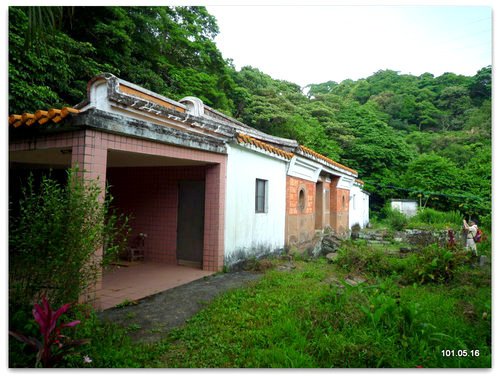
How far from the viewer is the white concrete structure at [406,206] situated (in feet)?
62.1

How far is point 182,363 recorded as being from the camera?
320 centimetres

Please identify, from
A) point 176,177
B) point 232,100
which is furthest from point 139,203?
point 232,100

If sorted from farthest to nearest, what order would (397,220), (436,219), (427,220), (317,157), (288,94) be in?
(288,94), (397,220), (427,220), (436,219), (317,157)

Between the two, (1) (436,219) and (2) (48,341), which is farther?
(1) (436,219)

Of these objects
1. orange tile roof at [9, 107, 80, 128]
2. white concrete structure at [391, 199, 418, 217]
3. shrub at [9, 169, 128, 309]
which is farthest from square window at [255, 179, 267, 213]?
white concrete structure at [391, 199, 418, 217]

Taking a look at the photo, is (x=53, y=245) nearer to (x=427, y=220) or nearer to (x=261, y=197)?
(x=261, y=197)

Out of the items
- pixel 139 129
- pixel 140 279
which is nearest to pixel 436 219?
pixel 140 279

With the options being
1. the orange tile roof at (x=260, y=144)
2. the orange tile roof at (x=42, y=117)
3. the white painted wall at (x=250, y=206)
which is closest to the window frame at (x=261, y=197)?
the white painted wall at (x=250, y=206)

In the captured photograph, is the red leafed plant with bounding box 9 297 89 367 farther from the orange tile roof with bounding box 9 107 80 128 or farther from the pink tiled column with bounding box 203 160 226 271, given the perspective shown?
the pink tiled column with bounding box 203 160 226 271

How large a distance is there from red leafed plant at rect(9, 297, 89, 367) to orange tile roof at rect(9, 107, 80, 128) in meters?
2.26

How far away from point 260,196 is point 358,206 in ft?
40.3

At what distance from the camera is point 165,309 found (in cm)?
459

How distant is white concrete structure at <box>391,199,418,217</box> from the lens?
18.9 metres

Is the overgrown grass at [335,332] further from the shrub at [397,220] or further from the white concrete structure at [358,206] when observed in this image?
the white concrete structure at [358,206]
